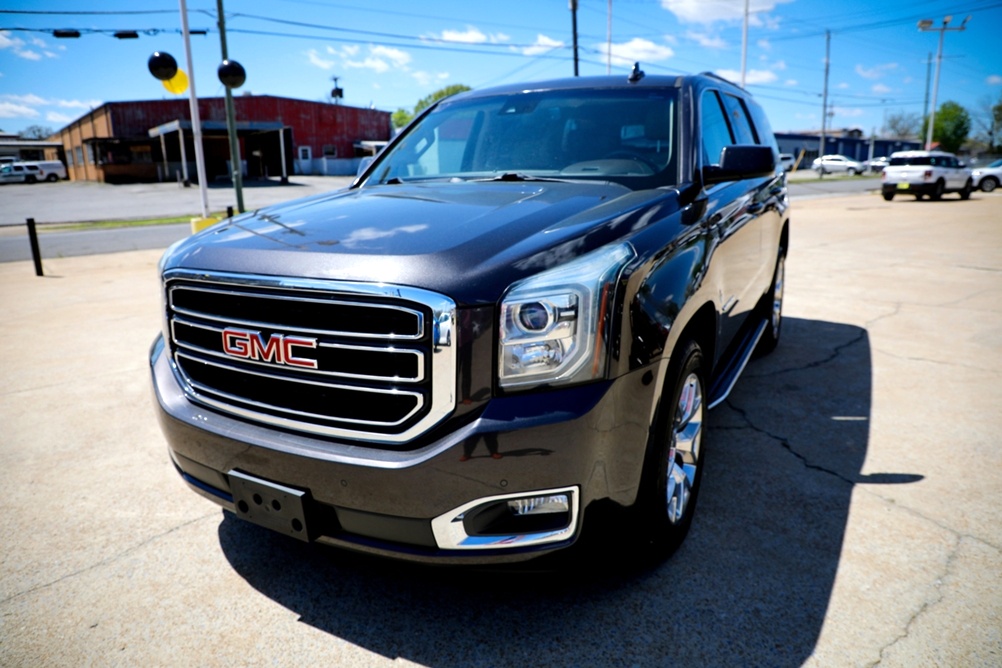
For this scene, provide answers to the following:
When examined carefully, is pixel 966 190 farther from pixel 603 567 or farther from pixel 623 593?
pixel 603 567

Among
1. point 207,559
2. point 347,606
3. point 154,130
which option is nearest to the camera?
point 347,606

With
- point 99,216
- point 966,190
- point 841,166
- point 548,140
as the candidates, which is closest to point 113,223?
point 99,216

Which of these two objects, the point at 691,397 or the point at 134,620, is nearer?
the point at 134,620

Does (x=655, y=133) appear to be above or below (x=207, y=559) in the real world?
above

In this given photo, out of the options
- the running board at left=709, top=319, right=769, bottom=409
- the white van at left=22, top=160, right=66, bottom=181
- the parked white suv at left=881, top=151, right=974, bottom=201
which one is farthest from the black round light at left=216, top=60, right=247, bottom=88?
the white van at left=22, top=160, right=66, bottom=181

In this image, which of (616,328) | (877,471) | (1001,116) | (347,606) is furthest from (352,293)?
(1001,116)

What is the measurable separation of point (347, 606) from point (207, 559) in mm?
705

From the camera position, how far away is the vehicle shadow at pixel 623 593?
2.17 m

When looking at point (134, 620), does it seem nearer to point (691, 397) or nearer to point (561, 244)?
point (561, 244)

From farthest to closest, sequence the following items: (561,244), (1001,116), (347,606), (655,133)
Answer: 1. (1001,116)
2. (655,133)
3. (347,606)
4. (561,244)

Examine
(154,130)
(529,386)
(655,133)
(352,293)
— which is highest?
(154,130)

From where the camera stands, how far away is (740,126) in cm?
448

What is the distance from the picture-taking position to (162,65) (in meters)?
11.5

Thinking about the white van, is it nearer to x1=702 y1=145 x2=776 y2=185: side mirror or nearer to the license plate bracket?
the license plate bracket
